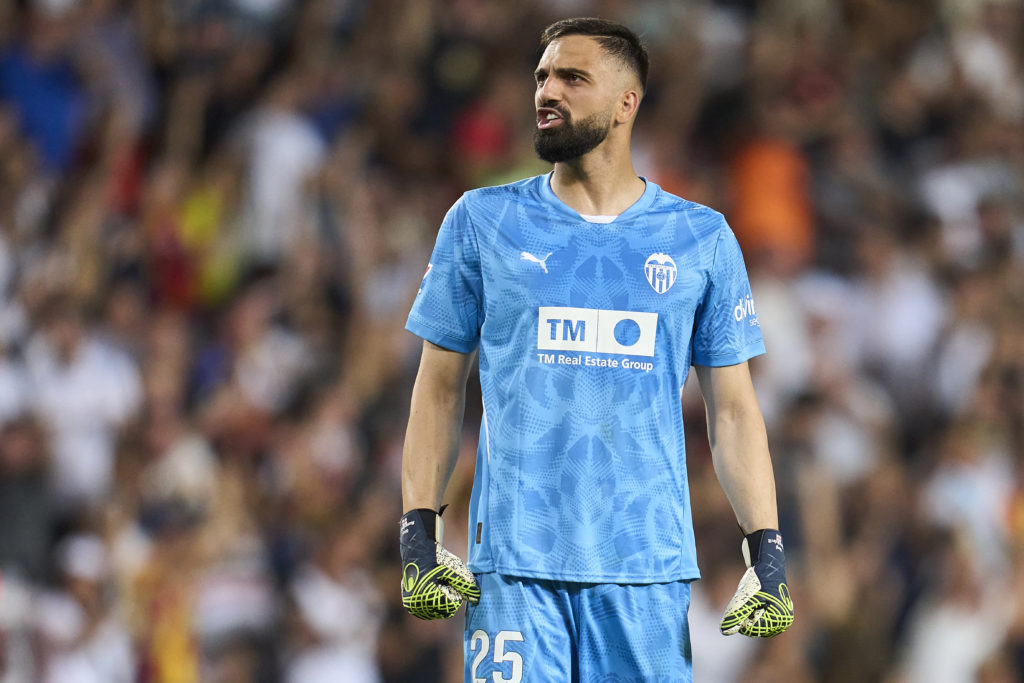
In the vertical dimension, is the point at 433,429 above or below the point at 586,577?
above

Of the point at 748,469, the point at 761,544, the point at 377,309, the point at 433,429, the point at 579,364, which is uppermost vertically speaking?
the point at 377,309

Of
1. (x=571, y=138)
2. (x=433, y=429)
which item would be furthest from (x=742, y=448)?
(x=571, y=138)

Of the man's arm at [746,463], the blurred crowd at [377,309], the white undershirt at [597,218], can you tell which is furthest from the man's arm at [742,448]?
the blurred crowd at [377,309]

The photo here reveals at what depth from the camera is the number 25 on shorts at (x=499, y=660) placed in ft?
12.8

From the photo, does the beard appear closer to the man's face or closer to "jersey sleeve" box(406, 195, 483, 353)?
the man's face

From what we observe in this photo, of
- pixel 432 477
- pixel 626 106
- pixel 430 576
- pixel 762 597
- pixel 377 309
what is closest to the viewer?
pixel 430 576

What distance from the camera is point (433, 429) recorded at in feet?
13.6

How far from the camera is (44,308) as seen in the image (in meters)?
8.55

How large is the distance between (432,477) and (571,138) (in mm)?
1025

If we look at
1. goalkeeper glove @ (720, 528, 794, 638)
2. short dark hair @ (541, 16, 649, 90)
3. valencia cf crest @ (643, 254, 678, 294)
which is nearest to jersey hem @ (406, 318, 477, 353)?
valencia cf crest @ (643, 254, 678, 294)

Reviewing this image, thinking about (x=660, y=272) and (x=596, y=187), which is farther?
(x=596, y=187)

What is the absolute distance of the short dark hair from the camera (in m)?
4.18

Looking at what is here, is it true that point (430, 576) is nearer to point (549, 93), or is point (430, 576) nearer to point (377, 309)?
point (549, 93)

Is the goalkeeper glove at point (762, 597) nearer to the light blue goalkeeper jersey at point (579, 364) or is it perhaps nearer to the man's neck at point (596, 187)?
the light blue goalkeeper jersey at point (579, 364)
